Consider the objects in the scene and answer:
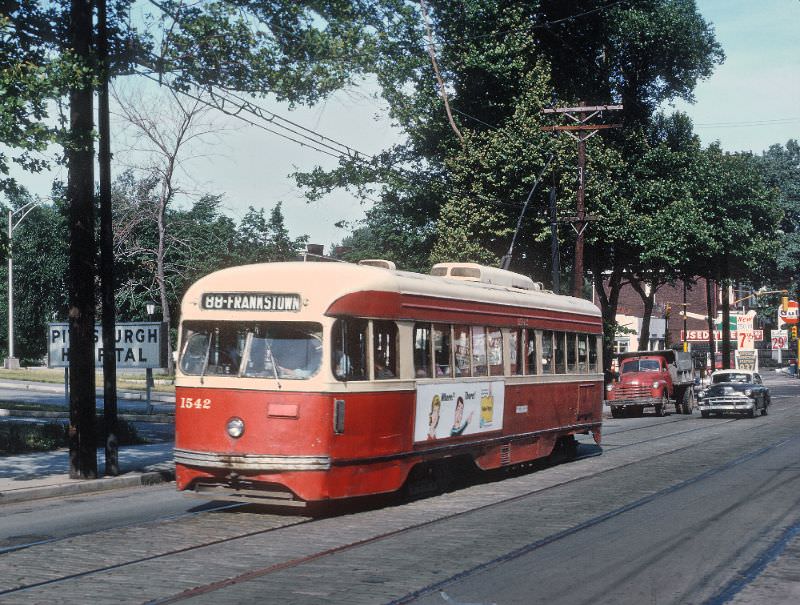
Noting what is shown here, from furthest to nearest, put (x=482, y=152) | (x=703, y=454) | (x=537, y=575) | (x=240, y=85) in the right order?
(x=482, y=152) → (x=703, y=454) → (x=240, y=85) → (x=537, y=575)

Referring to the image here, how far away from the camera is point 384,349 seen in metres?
12.6

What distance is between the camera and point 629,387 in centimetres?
3672

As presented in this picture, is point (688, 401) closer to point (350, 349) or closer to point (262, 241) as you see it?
point (262, 241)

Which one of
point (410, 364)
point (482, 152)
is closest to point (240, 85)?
point (410, 364)

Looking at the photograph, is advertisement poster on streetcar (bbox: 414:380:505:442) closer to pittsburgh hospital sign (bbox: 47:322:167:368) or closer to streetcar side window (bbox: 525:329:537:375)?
streetcar side window (bbox: 525:329:537:375)

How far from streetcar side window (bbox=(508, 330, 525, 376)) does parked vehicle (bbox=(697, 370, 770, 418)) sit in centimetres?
2149

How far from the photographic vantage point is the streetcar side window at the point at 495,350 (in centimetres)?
1540

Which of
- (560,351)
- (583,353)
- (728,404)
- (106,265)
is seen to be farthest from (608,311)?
(106,265)

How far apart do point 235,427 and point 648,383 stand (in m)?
27.0

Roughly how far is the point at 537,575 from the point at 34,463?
1174 cm

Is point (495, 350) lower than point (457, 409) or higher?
higher

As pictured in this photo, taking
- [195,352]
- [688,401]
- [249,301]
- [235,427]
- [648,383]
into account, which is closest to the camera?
[235,427]

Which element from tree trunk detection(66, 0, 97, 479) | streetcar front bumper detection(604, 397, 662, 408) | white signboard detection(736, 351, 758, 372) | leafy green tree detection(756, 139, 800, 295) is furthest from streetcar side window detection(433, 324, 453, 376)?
leafy green tree detection(756, 139, 800, 295)

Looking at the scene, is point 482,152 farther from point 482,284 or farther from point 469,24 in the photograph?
point 482,284
